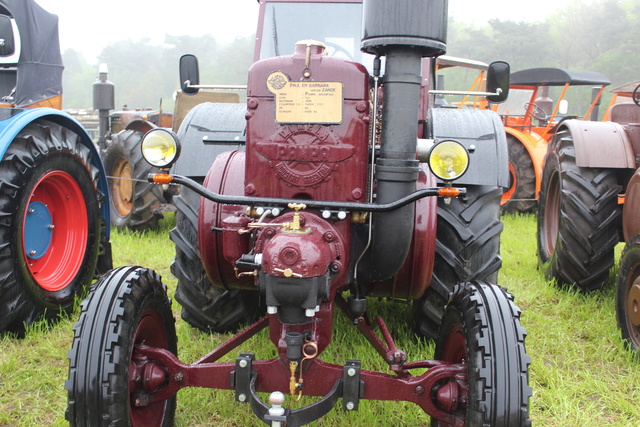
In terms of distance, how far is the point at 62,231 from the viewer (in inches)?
168

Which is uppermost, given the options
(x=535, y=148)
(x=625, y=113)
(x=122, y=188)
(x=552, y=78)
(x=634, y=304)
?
(x=552, y=78)

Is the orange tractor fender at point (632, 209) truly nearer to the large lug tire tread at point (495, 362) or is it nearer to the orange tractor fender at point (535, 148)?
the large lug tire tread at point (495, 362)

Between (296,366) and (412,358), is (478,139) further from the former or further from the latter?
(296,366)

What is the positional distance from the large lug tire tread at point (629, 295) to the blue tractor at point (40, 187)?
3.58 m

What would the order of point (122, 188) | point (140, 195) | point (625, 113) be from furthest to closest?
point (122, 188)
point (140, 195)
point (625, 113)

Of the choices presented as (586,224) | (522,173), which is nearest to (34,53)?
(586,224)

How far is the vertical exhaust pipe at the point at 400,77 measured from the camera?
2271mm

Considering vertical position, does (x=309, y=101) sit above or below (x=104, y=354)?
above

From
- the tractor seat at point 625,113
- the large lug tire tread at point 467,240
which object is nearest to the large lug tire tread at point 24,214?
the large lug tire tread at point 467,240

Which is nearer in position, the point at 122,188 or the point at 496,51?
the point at 122,188

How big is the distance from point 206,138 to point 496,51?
127ft

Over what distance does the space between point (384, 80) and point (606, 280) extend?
3110 millimetres

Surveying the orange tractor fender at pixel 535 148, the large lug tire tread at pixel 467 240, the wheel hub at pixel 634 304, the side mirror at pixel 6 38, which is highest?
the side mirror at pixel 6 38

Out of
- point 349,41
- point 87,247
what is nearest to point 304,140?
point 349,41
